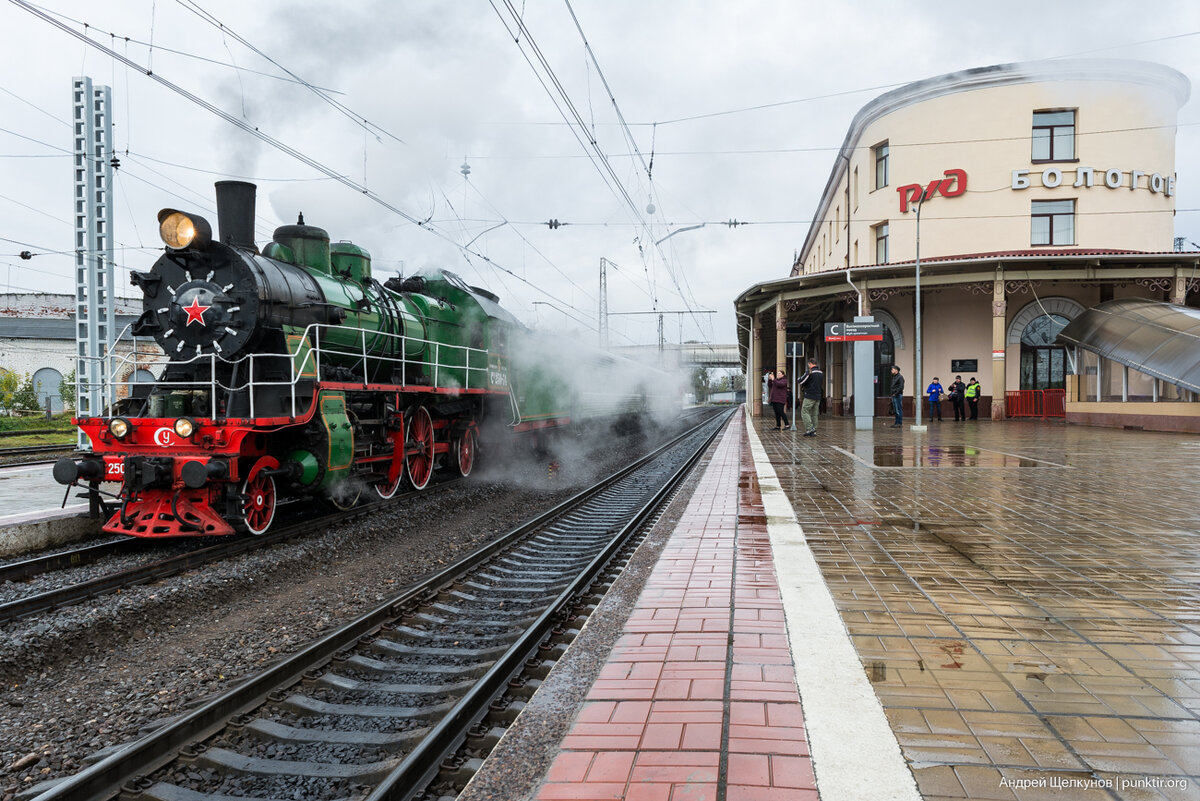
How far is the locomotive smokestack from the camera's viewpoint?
7152 mm

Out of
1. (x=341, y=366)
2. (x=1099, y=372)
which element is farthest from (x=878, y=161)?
(x=341, y=366)

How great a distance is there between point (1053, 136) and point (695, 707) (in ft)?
85.0

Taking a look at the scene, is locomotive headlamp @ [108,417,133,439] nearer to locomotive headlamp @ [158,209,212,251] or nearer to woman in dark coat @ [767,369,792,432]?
locomotive headlamp @ [158,209,212,251]

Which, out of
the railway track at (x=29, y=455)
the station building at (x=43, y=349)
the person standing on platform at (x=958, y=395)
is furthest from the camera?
the station building at (x=43, y=349)

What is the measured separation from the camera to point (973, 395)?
20.9 metres

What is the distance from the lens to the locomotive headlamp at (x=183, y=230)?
6.52 metres

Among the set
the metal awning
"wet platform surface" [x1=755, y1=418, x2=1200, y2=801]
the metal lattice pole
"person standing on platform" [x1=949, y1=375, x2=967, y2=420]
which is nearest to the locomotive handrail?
the metal lattice pole

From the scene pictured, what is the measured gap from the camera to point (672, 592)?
3.99m

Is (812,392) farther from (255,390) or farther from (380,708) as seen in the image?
(380,708)

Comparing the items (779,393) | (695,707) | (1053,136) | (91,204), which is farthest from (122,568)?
(1053,136)

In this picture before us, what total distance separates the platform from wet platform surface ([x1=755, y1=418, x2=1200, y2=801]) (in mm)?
10

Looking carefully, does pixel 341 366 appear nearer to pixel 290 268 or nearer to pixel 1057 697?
pixel 290 268

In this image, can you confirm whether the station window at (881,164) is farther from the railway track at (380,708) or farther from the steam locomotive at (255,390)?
the railway track at (380,708)

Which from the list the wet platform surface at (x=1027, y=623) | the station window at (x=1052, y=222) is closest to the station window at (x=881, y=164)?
the station window at (x=1052, y=222)
